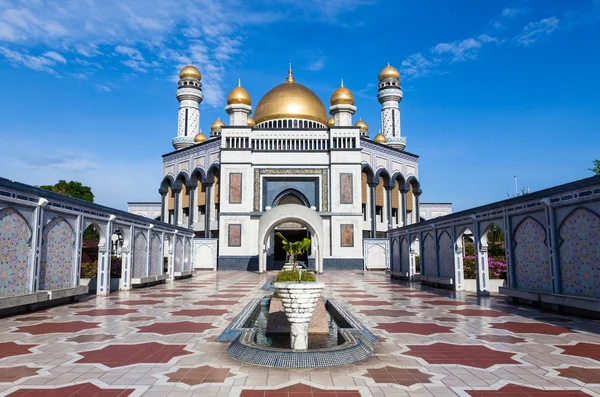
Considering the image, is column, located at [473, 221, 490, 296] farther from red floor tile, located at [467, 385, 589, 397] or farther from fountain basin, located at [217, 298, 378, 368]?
red floor tile, located at [467, 385, 589, 397]

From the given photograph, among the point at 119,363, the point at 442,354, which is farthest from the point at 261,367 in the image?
the point at 442,354

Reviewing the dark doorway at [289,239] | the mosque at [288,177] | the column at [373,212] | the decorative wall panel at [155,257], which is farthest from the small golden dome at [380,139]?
the decorative wall panel at [155,257]

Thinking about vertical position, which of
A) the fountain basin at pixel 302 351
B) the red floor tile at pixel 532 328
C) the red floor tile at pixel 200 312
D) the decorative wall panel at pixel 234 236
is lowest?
the red floor tile at pixel 532 328

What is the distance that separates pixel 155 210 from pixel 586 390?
4779 centimetres

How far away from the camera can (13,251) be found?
8.45 meters

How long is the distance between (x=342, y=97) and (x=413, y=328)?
2695cm

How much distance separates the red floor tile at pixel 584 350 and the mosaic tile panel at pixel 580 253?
2589 mm

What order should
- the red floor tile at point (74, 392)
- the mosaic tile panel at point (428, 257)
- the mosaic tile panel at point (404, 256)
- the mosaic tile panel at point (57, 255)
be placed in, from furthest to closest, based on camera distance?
1. the mosaic tile panel at point (404, 256)
2. the mosaic tile panel at point (428, 257)
3. the mosaic tile panel at point (57, 255)
4. the red floor tile at point (74, 392)

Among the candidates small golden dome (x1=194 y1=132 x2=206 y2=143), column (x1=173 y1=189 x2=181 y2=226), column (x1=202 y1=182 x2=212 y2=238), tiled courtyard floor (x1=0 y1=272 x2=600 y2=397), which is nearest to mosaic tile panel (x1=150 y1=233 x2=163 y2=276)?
tiled courtyard floor (x1=0 y1=272 x2=600 y2=397)

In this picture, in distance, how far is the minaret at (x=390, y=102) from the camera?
125ft

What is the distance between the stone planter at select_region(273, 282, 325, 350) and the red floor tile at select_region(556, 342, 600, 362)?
3240 millimetres

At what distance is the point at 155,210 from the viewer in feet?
156

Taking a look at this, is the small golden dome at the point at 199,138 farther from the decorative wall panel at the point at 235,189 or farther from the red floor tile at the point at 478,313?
the red floor tile at the point at 478,313

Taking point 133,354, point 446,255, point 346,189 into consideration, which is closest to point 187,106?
point 346,189
